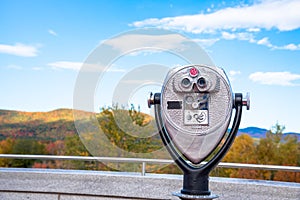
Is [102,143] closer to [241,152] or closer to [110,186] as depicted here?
[110,186]

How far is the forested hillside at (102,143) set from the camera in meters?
3.20

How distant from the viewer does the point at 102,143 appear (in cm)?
320

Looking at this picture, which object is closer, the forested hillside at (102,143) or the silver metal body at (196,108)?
the silver metal body at (196,108)

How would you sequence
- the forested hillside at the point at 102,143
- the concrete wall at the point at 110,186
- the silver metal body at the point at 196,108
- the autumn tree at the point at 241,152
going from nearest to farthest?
the silver metal body at the point at 196,108 → the concrete wall at the point at 110,186 → the forested hillside at the point at 102,143 → the autumn tree at the point at 241,152

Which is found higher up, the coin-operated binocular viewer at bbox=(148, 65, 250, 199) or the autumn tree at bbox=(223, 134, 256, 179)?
the coin-operated binocular viewer at bbox=(148, 65, 250, 199)

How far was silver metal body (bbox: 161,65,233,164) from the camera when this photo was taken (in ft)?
6.53

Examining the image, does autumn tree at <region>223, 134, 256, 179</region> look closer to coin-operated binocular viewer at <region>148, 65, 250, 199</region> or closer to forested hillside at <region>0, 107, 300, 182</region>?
forested hillside at <region>0, 107, 300, 182</region>

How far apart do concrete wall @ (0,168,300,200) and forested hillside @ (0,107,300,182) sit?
118 millimetres

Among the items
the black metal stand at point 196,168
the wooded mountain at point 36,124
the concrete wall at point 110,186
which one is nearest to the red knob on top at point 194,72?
the black metal stand at point 196,168

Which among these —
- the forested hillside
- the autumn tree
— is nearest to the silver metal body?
the forested hillside

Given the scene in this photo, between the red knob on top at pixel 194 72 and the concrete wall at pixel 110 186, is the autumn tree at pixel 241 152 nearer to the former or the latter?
the concrete wall at pixel 110 186

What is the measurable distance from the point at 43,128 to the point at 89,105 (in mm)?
8299

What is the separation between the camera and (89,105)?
2.43 m

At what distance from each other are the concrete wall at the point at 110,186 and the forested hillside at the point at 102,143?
118 millimetres
